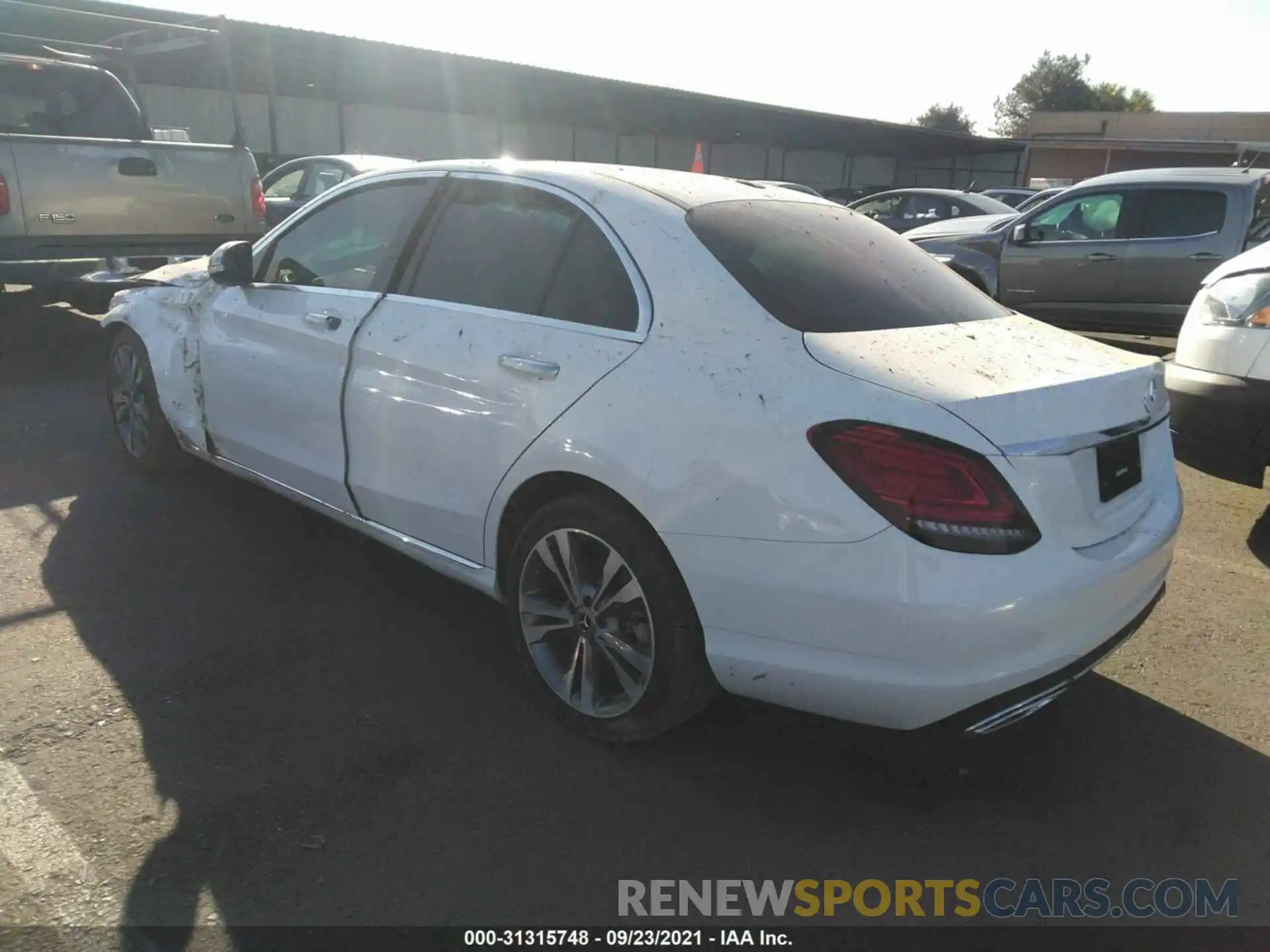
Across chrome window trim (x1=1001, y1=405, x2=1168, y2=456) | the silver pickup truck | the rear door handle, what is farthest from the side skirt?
the rear door handle

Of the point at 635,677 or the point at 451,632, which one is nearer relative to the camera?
the point at 635,677

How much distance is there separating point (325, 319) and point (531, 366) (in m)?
1.20

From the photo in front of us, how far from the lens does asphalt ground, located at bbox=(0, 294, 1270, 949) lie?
2.38m

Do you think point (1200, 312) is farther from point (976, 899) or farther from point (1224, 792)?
point (976, 899)

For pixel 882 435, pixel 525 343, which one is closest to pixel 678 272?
pixel 525 343

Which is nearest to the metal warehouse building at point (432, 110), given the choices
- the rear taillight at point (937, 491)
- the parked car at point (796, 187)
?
the parked car at point (796, 187)

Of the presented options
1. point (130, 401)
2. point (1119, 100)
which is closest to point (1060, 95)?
point (1119, 100)

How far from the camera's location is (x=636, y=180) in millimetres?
3248

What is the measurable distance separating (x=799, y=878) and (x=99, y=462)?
15.1 ft

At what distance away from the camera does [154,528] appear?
→ 4.52m

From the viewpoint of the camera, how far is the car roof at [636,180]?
125 inches

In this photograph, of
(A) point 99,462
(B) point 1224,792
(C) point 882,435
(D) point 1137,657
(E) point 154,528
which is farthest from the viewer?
(A) point 99,462

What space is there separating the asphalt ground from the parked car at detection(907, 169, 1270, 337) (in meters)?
5.52

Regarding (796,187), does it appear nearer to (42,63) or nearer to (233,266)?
(42,63)
